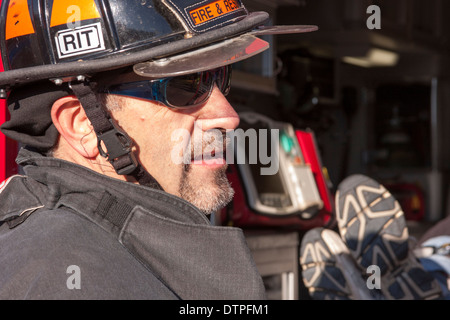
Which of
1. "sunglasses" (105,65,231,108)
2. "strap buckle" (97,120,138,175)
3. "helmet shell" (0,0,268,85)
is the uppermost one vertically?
"helmet shell" (0,0,268,85)

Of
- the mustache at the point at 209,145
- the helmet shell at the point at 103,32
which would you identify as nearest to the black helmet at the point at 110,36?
the helmet shell at the point at 103,32

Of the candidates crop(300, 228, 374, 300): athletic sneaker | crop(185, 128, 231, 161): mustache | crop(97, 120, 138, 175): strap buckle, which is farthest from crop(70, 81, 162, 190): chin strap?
crop(300, 228, 374, 300): athletic sneaker

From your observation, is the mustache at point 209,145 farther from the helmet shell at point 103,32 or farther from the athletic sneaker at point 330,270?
the athletic sneaker at point 330,270

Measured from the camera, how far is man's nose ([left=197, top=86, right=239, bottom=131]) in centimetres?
111

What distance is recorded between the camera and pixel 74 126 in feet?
3.51

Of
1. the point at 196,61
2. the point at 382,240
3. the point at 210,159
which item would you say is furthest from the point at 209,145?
the point at 382,240

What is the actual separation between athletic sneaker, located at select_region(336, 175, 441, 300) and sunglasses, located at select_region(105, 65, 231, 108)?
1.26 meters

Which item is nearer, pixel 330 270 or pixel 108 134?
pixel 108 134

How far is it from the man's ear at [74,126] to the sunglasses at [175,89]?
0.19 feet

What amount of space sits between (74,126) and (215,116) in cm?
23

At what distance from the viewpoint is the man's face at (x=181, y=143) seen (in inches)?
42.3

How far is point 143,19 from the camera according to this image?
3.42 ft

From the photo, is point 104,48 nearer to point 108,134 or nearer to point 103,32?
point 103,32

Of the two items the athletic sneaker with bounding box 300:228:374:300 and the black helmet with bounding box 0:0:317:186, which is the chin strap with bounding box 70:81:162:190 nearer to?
the black helmet with bounding box 0:0:317:186
